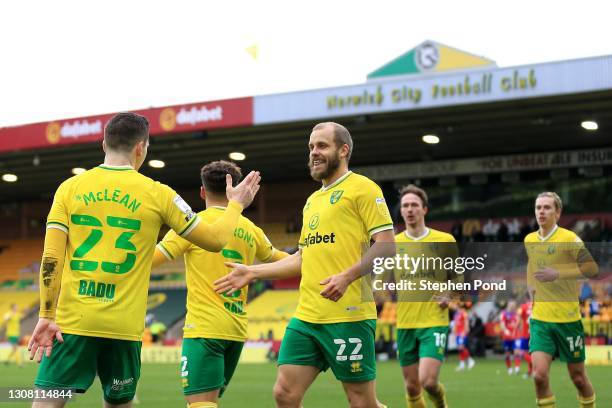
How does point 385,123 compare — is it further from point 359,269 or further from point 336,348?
point 359,269

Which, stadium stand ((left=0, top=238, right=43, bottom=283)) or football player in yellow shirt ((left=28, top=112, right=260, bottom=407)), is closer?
football player in yellow shirt ((left=28, top=112, right=260, bottom=407))

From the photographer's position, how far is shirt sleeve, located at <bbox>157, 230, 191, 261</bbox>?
750 cm

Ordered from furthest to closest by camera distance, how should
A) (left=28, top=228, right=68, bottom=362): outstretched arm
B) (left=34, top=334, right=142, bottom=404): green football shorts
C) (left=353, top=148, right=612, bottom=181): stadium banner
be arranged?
(left=353, top=148, right=612, bottom=181): stadium banner → (left=34, top=334, right=142, bottom=404): green football shorts → (left=28, top=228, right=68, bottom=362): outstretched arm

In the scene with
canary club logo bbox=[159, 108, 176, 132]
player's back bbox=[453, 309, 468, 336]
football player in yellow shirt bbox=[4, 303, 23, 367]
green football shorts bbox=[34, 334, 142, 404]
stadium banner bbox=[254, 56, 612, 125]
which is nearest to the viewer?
green football shorts bbox=[34, 334, 142, 404]

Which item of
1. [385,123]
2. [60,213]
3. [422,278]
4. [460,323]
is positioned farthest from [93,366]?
[385,123]

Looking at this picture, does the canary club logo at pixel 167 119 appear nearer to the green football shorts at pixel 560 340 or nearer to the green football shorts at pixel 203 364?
the green football shorts at pixel 560 340

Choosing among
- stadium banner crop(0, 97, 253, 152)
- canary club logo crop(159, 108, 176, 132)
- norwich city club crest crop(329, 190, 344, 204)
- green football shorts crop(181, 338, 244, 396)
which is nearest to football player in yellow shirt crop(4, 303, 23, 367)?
stadium banner crop(0, 97, 253, 152)

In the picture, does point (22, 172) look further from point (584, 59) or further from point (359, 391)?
point (359, 391)

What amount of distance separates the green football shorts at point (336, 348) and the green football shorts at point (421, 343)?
326 centimetres

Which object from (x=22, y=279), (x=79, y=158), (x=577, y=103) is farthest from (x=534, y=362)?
(x=22, y=279)

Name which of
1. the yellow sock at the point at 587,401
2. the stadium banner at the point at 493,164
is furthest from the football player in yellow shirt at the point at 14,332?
the yellow sock at the point at 587,401

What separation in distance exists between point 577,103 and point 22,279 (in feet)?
91.8

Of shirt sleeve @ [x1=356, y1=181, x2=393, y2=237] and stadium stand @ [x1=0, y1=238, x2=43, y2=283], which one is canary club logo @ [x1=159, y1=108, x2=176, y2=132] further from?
shirt sleeve @ [x1=356, y1=181, x2=393, y2=237]

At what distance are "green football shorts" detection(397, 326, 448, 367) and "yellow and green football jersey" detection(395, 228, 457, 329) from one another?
2.4 inches
